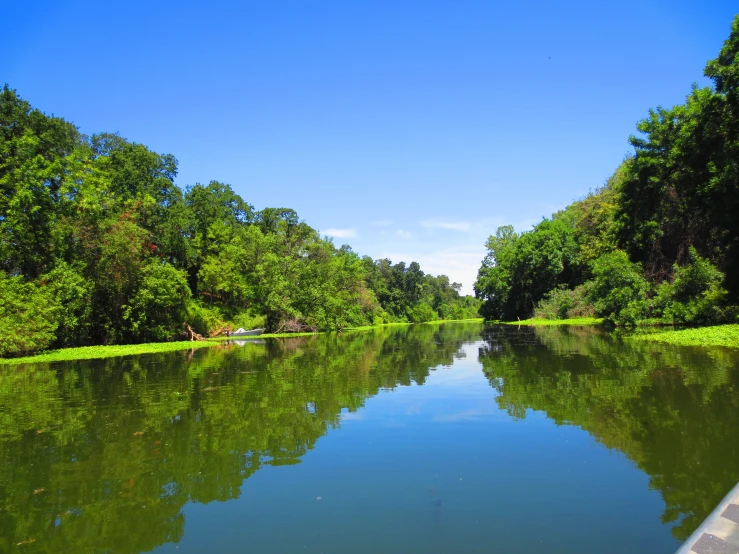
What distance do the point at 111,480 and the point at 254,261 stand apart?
41.9 metres

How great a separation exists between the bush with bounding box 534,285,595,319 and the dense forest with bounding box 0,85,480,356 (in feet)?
Result: 77.2

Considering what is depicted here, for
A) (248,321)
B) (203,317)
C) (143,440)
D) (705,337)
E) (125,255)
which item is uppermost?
(125,255)

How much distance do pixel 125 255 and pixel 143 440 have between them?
2488 cm

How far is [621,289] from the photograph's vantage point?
29.7m

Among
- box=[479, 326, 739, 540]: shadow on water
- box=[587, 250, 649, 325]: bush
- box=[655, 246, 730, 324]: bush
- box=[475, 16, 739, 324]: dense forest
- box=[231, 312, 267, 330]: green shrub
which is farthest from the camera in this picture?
box=[231, 312, 267, 330]: green shrub

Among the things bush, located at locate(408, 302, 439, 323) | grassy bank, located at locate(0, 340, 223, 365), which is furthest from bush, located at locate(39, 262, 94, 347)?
bush, located at locate(408, 302, 439, 323)

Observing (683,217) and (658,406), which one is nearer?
(658,406)

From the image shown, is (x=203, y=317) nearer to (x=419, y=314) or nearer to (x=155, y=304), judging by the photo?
(x=155, y=304)

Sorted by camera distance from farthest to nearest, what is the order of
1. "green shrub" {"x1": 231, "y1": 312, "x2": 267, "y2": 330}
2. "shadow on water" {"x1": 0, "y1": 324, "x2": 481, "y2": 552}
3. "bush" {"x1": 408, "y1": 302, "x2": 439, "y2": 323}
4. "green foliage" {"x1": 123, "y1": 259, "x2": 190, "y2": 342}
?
"bush" {"x1": 408, "y1": 302, "x2": 439, "y2": 323} → "green shrub" {"x1": 231, "y1": 312, "x2": 267, "y2": 330} → "green foliage" {"x1": 123, "y1": 259, "x2": 190, "y2": 342} → "shadow on water" {"x1": 0, "y1": 324, "x2": 481, "y2": 552}

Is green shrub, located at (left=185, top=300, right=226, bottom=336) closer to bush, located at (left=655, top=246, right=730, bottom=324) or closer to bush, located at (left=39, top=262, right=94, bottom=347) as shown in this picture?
bush, located at (left=39, top=262, right=94, bottom=347)

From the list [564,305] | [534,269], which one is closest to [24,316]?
[564,305]

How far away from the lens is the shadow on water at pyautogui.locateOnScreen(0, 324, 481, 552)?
516 cm

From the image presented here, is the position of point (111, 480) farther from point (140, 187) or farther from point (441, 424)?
point (140, 187)

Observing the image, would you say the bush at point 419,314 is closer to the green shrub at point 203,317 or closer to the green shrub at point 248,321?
the green shrub at point 248,321
